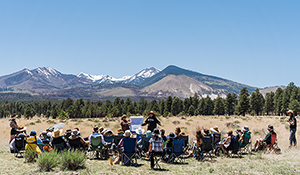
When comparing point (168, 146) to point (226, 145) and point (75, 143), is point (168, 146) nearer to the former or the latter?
point (226, 145)

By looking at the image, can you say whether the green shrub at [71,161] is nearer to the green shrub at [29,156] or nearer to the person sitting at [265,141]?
the green shrub at [29,156]

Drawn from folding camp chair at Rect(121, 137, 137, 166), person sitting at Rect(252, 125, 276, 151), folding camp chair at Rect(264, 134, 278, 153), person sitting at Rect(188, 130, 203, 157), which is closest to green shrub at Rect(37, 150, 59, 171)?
folding camp chair at Rect(121, 137, 137, 166)

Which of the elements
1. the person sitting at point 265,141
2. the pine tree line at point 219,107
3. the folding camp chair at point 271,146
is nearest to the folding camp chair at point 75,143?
the person sitting at point 265,141

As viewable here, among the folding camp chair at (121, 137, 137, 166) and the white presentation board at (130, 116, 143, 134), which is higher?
the white presentation board at (130, 116, 143, 134)

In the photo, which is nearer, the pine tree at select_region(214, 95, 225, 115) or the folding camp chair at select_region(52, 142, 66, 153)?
the folding camp chair at select_region(52, 142, 66, 153)

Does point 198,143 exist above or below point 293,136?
below

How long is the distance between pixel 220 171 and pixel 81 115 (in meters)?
80.9

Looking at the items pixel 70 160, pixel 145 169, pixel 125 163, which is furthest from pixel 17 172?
pixel 145 169

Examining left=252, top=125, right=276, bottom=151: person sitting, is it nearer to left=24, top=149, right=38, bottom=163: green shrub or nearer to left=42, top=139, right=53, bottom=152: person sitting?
left=42, top=139, right=53, bottom=152: person sitting

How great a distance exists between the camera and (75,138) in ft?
31.7

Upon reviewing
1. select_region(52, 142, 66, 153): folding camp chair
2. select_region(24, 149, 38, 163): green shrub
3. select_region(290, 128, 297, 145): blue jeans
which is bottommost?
select_region(24, 149, 38, 163): green shrub

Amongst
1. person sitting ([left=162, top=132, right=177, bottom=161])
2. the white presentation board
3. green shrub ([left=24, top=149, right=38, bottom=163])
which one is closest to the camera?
green shrub ([left=24, top=149, right=38, bottom=163])

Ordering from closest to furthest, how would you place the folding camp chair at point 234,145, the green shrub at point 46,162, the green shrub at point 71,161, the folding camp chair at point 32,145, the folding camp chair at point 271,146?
the green shrub at point 46,162 → the green shrub at point 71,161 → the folding camp chair at point 32,145 → the folding camp chair at point 234,145 → the folding camp chair at point 271,146

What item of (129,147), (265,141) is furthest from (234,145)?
(129,147)
